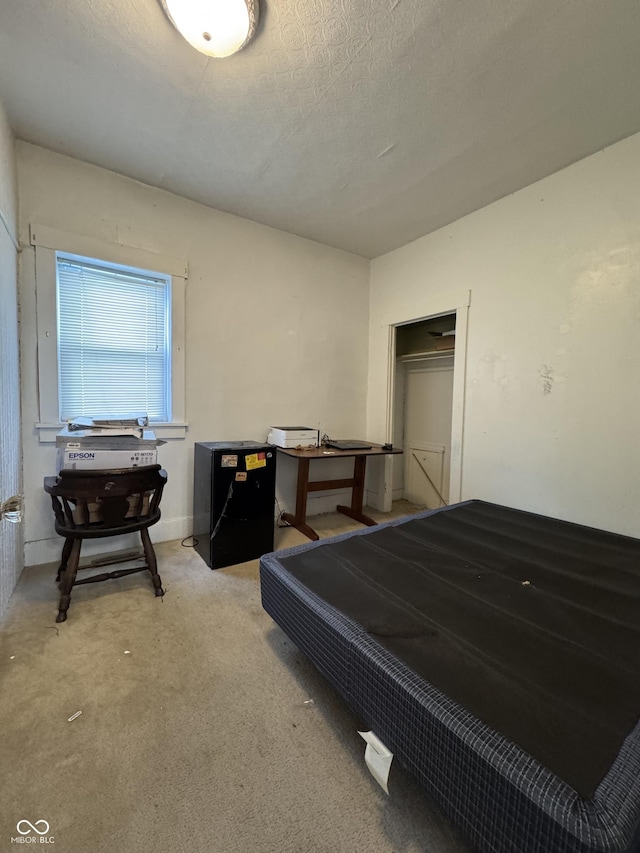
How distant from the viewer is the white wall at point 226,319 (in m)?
2.30

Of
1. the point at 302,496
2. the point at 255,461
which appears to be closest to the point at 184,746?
the point at 255,461

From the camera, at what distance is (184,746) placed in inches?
46.2

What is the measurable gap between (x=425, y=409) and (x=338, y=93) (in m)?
2.99

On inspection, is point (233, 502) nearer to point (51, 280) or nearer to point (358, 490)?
point (358, 490)

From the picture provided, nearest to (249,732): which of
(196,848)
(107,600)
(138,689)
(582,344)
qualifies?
(196,848)

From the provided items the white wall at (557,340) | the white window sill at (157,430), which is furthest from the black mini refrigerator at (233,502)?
Answer: the white wall at (557,340)

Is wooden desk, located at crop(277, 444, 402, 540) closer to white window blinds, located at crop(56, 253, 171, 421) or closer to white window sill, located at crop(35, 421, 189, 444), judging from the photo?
white window sill, located at crop(35, 421, 189, 444)

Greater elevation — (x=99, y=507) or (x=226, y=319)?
(x=226, y=319)

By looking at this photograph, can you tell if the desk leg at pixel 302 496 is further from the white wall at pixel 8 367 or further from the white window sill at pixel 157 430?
the white wall at pixel 8 367

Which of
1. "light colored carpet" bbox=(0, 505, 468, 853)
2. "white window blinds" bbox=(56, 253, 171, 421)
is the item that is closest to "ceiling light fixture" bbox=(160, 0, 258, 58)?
"white window blinds" bbox=(56, 253, 171, 421)

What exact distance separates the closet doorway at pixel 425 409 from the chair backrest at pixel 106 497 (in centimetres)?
288

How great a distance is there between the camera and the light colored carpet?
943 mm

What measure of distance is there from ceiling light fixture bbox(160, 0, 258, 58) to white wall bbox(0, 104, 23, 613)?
125 cm

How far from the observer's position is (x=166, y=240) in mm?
2674
